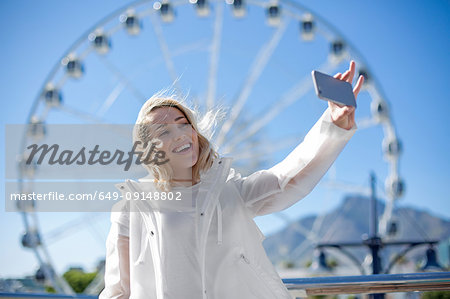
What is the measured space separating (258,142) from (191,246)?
751 centimetres

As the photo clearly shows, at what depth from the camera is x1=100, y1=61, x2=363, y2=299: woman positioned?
62.2 inches

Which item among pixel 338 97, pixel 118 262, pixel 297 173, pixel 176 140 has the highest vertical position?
pixel 176 140

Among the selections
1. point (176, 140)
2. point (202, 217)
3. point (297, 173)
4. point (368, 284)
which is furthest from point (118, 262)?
point (368, 284)

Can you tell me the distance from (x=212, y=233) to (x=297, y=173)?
1.05 feet

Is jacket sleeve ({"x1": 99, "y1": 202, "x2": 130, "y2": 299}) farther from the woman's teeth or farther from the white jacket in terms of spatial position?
the woman's teeth

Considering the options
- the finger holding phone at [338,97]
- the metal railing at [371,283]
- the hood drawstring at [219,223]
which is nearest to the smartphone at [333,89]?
the finger holding phone at [338,97]

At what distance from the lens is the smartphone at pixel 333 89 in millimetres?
1416

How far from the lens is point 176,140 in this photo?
180 cm

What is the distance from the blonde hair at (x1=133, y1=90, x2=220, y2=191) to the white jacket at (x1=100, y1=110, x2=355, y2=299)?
8cm

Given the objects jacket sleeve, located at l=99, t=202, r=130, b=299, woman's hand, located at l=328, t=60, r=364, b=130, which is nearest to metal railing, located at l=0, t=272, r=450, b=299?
jacket sleeve, located at l=99, t=202, r=130, b=299

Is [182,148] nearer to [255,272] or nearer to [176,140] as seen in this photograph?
[176,140]

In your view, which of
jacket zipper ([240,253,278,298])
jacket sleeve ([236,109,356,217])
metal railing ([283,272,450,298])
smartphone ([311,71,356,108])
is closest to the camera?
smartphone ([311,71,356,108])

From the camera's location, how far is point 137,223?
67.2 inches

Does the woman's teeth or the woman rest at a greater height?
the woman's teeth
